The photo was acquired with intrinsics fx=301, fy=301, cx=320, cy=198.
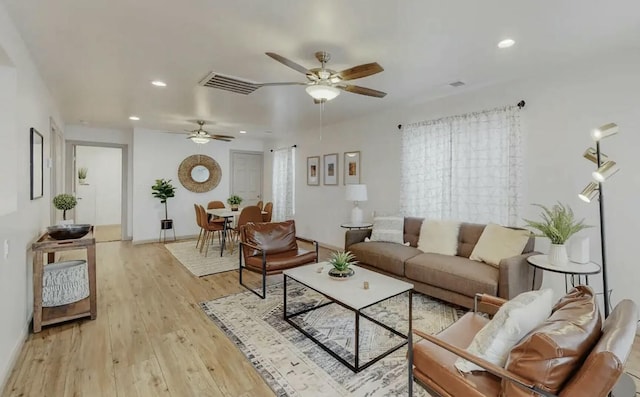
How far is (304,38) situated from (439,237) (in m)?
2.76

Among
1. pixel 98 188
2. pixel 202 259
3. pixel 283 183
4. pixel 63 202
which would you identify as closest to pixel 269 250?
pixel 202 259

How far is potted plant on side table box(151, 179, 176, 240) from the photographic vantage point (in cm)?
657

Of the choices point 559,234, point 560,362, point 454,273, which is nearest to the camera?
point 560,362

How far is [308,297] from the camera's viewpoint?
3.49 metres

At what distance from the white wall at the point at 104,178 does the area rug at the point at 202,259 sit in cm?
413

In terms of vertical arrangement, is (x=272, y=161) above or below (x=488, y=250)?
above

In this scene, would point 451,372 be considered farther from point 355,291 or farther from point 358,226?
point 358,226

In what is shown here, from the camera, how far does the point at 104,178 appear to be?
9039mm

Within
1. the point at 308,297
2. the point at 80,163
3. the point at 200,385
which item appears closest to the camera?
the point at 200,385

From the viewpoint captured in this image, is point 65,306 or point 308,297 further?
point 308,297

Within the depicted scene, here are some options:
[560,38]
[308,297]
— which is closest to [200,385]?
[308,297]

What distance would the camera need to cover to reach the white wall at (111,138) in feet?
20.5

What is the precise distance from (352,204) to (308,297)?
97.7 inches

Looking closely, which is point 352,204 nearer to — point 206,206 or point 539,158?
point 539,158
